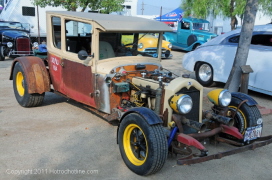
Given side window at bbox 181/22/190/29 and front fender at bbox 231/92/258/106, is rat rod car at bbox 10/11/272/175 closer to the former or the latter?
front fender at bbox 231/92/258/106

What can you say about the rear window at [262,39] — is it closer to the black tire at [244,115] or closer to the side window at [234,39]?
the side window at [234,39]

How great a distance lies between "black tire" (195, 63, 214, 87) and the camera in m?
8.79

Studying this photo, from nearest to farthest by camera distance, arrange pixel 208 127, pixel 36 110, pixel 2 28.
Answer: pixel 208 127, pixel 36 110, pixel 2 28

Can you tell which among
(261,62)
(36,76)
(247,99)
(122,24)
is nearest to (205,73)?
(261,62)

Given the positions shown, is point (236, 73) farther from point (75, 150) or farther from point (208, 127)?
point (75, 150)

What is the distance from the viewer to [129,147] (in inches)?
152

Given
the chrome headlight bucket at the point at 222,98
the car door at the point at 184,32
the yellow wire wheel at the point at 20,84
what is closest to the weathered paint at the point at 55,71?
the yellow wire wheel at the point at 20,84

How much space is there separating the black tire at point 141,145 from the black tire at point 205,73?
5.42m

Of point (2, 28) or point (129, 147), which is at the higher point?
point (2, 28)

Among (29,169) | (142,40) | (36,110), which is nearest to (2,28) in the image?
(36,110)

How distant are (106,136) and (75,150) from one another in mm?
679

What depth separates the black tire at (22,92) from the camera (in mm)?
5969

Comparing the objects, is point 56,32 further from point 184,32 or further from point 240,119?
point 184,32

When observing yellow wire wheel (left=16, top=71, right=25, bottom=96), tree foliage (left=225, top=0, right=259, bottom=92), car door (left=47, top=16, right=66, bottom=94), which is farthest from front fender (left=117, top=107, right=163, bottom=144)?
tree foliage (left=225, top=0, right=259, bottom=92)
